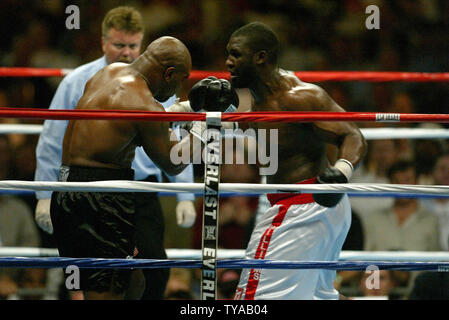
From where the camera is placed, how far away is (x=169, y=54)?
7.43 feet

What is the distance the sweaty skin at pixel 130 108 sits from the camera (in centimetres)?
218

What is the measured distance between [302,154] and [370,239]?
1.51m

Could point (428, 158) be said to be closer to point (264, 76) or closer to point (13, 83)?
point (264, 76)

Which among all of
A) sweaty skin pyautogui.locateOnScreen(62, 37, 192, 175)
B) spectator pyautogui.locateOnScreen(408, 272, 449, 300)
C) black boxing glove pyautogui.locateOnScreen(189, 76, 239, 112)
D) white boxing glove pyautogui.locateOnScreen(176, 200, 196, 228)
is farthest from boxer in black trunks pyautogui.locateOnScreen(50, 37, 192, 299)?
spectator pyautogui.locateOnScreen(408, 272, 449, 300)

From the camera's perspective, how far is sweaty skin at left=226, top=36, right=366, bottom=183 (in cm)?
231

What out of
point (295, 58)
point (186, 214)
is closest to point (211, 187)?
point (186, 214)

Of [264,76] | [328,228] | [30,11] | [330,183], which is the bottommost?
[328,228]

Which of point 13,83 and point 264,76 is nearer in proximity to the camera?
point 264,76

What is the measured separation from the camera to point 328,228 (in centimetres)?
231

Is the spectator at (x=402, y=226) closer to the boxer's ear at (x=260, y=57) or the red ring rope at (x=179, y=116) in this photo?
the boxer's ear at (x=260, y=57)

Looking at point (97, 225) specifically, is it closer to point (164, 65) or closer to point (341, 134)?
point (164, 65)

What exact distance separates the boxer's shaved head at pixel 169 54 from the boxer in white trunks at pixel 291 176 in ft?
0.59

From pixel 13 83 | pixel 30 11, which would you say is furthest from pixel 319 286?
pixel 30 11

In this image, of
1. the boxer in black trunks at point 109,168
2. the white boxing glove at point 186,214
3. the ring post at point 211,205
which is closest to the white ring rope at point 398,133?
the white boxing glove at point 186,214
